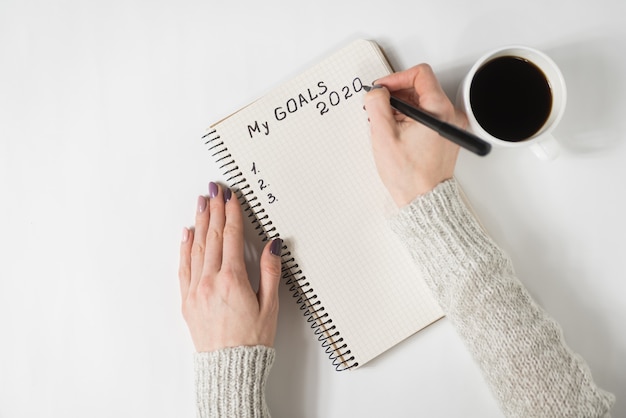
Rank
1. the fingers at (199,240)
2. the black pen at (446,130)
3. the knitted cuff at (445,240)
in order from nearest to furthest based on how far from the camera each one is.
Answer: the black pen at (446,130)
the knitted cuff at (445,240)
the fingers at (199,240)

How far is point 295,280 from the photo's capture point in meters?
0.74

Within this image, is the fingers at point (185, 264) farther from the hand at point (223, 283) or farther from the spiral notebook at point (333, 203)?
the spiral notebook at point (333, 203)

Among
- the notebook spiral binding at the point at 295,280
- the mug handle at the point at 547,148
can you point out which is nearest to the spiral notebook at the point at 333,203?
the notebook spiral binding at the point at 295,280

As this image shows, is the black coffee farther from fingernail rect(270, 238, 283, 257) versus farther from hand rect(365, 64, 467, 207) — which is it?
fingernail rect(270, 238, 283, 257)

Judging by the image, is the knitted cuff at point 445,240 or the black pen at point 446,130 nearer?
the black pen at point 446,130

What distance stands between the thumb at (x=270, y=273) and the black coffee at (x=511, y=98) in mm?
379

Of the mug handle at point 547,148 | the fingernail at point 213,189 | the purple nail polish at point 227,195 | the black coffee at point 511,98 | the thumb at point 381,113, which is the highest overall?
the fingernail at point 213,189

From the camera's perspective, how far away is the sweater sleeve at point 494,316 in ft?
2.05

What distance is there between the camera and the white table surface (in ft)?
2.45

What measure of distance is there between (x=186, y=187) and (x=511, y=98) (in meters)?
0.56

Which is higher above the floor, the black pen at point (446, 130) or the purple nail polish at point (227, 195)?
the purple nail polish at point (227, 195)

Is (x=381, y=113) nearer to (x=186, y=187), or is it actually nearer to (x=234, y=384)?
(x=186, y=187)

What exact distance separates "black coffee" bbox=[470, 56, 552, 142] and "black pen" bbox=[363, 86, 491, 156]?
0.09m

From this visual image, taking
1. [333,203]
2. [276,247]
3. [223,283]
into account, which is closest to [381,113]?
[333,203]
